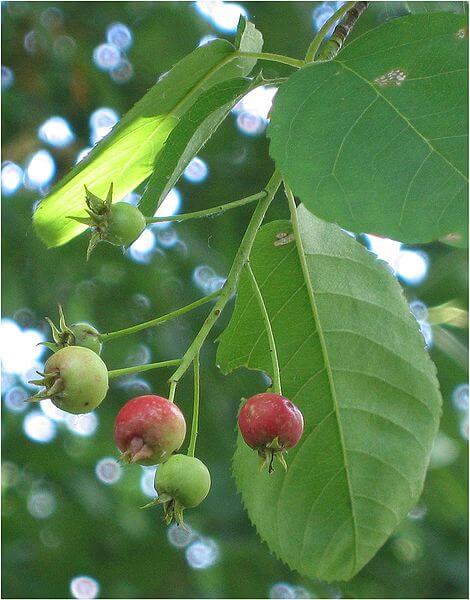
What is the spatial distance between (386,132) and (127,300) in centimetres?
319

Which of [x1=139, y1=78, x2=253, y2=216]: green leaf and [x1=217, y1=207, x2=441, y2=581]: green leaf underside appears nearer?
[x1=139, y1=78, x2=253, y2=216]: green leaf

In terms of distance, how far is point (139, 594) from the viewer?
13.9 ft

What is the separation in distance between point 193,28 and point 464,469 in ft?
8.31

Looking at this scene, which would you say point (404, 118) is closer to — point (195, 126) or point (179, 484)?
point (195, 126)

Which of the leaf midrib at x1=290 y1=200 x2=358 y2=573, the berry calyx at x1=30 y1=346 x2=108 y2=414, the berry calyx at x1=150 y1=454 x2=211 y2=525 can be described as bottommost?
the berry calyx at x1=150 y1=454 x2=211 y2=525

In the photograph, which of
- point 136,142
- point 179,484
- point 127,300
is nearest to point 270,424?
point 179,484

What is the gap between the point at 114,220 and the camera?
135 centimetres

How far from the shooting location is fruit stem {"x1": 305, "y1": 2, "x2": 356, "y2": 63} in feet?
5.23

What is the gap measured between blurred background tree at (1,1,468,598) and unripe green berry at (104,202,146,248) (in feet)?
8.59

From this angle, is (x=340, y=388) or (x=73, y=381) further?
(x=340, y=388)

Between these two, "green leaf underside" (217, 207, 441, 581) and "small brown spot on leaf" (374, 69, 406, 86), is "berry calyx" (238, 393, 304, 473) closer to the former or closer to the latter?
"green leaf underside" (217, 207, 441, 581)

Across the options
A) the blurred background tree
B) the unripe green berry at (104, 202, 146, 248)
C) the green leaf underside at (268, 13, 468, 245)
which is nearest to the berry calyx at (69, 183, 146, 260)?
the unripe green berry at (104, 202, 146, 248)

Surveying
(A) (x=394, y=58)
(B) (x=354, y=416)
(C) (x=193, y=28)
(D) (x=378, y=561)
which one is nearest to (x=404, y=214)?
(A) (x=394, y=58)

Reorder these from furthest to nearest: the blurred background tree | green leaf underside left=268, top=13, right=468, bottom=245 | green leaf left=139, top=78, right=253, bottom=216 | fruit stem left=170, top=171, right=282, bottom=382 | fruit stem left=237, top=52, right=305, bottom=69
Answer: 1. the blurred background tree
2. fruit stem left=237, top=52, right=305, bottom=69
3. green leaf left=139, top=78, right=253, bottom=216
4. fruit stem left=170, top=171, right=282, bottom=382
5. green leaf underside left=268, top=13, right=468, bottom=245
